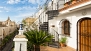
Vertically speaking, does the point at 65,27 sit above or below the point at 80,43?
above

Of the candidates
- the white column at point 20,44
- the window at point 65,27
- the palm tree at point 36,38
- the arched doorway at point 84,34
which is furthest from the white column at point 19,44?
the window at point 65,27

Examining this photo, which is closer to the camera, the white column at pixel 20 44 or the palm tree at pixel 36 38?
the white column at pixel 20 44

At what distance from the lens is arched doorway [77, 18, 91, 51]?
746 cm

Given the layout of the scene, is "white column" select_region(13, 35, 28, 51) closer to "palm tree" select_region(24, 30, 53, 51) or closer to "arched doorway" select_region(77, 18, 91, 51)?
"palm tree" select_region(24, 30, 53, 51)

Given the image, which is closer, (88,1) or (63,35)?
(88,1)

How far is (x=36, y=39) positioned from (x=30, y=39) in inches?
11.6

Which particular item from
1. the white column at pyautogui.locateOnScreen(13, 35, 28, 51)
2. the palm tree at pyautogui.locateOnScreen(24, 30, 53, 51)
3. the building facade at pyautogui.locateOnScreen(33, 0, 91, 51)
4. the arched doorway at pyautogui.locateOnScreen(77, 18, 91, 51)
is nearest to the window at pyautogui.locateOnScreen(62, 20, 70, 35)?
the building facade at pyautogui.locateOnScreen(33, 0, 91, 51)

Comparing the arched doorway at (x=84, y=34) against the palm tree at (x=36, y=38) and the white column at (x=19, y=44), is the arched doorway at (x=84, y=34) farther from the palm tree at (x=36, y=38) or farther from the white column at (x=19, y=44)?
the white column at (x=19, y=44)

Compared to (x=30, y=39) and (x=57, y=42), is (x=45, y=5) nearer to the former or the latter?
(x=57, y=42)

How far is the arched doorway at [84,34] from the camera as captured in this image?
24.5ft

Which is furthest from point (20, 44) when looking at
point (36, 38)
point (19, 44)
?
point (36, 38)

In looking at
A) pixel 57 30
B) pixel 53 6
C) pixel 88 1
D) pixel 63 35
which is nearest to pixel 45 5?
pixel 53 6

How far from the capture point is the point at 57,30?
12.2 meters

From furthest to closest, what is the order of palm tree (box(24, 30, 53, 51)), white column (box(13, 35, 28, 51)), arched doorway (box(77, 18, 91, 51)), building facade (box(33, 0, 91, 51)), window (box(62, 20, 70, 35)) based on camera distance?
window (box(62, 20, 70, 35)), arched doorway (box(77, 18, 91, 51)), building facade (box(33, 0, 91, 51)), palm tree (box(24, 30, 53, 51)), white column (box(13, 35, 28, 51))
